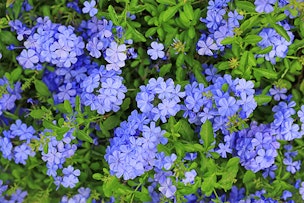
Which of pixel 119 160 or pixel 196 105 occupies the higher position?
pixel 196 105

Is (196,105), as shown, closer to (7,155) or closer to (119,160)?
(119,160)

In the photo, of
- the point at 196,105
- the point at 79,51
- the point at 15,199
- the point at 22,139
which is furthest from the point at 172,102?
the point at 15,199

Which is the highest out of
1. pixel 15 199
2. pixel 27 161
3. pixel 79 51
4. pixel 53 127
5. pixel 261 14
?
pixel 261 14

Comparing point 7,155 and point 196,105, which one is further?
point 7,155

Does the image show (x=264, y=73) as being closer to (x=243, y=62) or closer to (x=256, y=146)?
(x=243, y=62)

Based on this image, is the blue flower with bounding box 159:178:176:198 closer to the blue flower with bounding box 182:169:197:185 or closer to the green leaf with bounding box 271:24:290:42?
the blue flower with bounding box 182:169:197:185

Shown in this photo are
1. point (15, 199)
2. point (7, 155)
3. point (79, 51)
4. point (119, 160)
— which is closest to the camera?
point (119, 160)

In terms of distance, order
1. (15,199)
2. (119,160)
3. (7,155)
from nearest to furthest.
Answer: (119,160) → (7,155) → (15,199)

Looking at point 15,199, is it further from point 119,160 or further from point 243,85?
point 243,85
